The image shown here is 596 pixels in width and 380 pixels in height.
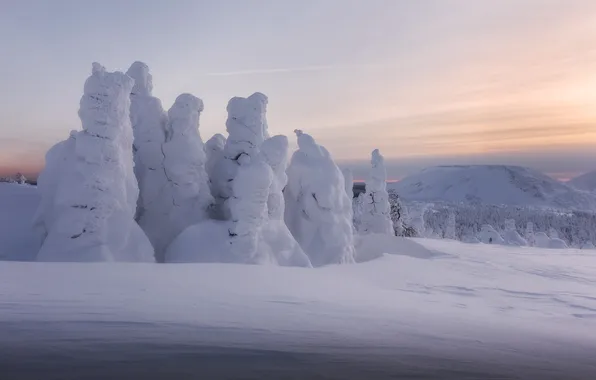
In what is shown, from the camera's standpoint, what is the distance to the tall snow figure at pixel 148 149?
71.4 feet

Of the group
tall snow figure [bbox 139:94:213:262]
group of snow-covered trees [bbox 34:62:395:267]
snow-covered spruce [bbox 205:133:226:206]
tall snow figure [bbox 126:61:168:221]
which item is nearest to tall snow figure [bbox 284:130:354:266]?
group of snow-covered trees [bbox 34:62:395:267]

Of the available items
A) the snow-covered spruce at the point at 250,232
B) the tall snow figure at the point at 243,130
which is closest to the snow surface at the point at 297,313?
the snow-covered spruce at the point at 250,232

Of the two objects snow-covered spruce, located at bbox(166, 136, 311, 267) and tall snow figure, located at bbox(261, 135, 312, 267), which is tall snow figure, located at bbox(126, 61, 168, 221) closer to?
snow-covered spruce, located at bbox(166, 136, 311, 267)

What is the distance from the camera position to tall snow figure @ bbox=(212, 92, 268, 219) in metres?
22.3

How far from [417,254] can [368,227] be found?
10426 mm

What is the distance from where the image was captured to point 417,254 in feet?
99.1

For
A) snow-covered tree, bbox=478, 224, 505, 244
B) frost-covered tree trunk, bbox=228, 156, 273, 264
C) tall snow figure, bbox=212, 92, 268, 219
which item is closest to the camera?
frost-covered tree trunk, bbox=228, 156, 273, 264

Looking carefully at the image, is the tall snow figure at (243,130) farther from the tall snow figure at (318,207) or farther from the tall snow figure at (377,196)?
the tall snow figure at (377,196)

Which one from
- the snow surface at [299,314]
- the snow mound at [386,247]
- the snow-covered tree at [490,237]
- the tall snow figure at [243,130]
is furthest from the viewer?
the snow-covered tree at [490,237]

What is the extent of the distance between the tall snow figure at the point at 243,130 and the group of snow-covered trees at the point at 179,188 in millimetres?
46

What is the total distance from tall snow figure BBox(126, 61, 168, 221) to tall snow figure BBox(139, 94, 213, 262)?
0.15 m

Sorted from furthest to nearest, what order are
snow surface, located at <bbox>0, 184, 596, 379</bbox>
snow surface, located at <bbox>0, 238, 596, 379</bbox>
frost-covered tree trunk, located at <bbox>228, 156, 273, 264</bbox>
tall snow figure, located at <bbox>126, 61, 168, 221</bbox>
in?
1. tall snow figure, located at <bbox>126, 61, 168, 221</bbox>
2. frost-covered tree trunk, located at <bbox>228, 156, 273, 264</bbox>
3. snow surface, located at <bbox>0, 238, 596, 379</bbox>
4. snow surface, located at <bbox>0, 184, 596, 379</bbox>

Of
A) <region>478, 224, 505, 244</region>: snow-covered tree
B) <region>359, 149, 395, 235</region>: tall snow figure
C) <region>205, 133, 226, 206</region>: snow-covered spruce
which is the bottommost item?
<region>478, 224, 505, 244</region>: snow-covered tree

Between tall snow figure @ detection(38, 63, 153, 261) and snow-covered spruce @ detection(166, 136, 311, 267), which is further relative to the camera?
snow-covered spruce @ detection(166, 136, 311, 267)
